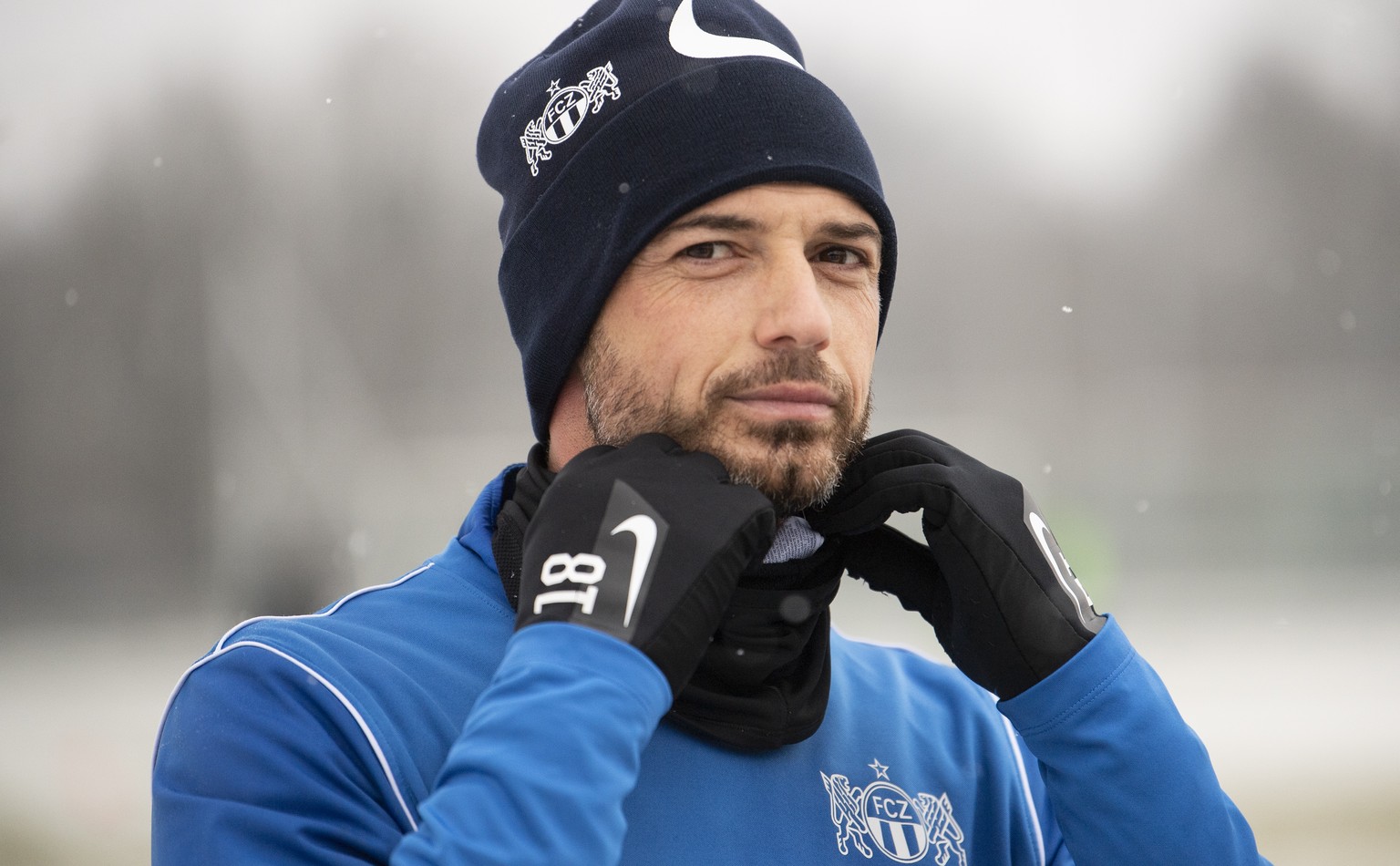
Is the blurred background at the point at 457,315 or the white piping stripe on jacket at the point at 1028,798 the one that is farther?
the blurred background at the point at 457,315

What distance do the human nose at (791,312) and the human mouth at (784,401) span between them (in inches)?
2.1

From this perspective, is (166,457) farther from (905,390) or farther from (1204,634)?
(1204,634)

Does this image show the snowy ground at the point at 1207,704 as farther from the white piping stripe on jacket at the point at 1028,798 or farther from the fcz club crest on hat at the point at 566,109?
the fcz club crest on hat at the point at 566,109

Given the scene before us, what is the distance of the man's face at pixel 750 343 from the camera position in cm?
160

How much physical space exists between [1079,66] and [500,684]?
1201 cm

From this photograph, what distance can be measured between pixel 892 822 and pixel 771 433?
506mm

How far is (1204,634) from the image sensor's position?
9.02m

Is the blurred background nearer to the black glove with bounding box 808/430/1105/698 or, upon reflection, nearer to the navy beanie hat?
the navy beanie hat

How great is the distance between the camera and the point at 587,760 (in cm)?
117

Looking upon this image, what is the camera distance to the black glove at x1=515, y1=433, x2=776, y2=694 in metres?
1.28

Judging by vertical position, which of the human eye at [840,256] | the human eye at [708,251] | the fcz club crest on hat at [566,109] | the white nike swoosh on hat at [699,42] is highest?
the white nike swoosh on hat at [699,42]

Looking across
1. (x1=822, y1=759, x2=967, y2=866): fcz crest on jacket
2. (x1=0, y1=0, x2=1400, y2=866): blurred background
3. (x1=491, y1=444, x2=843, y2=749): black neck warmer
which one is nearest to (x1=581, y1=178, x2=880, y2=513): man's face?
(x1=491, y1=444, x2=843, y2=749): black neck warmer

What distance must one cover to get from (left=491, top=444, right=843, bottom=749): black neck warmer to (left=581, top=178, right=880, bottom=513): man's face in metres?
0.11

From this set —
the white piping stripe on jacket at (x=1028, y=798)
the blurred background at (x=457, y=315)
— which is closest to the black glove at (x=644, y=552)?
the white piping stripe on jacket at (x=1028, y=798)
